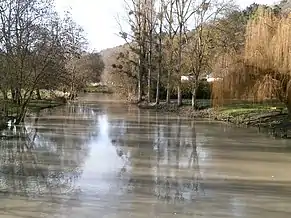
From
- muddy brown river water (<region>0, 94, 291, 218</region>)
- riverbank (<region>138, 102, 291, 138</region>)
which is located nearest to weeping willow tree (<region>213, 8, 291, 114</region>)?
riverbank (<region>138, 102, 291, 138</region>)

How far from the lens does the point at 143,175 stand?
9969mm

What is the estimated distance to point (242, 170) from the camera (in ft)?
35.2

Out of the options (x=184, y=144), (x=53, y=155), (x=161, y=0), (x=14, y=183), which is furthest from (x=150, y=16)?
(x=14, y=183)

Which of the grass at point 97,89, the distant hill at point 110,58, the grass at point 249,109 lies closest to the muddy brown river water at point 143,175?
the grass at point 249,109

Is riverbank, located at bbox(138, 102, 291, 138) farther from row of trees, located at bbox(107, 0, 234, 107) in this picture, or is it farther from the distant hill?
the distant hill

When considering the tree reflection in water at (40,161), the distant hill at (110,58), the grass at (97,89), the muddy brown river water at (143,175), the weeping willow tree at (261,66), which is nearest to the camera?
the muddy brown river water at (143,175)

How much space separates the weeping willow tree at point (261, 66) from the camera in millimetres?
18406

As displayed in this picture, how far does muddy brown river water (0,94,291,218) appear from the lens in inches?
286

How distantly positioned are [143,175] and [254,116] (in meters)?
14.0

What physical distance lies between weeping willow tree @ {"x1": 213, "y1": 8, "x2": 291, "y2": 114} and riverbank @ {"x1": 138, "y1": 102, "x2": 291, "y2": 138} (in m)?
1.21

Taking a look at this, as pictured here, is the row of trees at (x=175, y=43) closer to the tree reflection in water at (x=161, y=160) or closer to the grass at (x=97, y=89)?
the tree reflection in water at (x=161, y=160)

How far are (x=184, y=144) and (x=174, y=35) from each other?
21.0 m

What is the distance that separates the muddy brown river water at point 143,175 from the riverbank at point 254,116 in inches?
99.3

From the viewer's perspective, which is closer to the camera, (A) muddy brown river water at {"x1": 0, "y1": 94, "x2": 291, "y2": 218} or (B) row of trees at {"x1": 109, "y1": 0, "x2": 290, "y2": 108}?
(A) muddy brown river water at {"x1": 0, "y1": 94, "x2": 291, "y2": 218}
